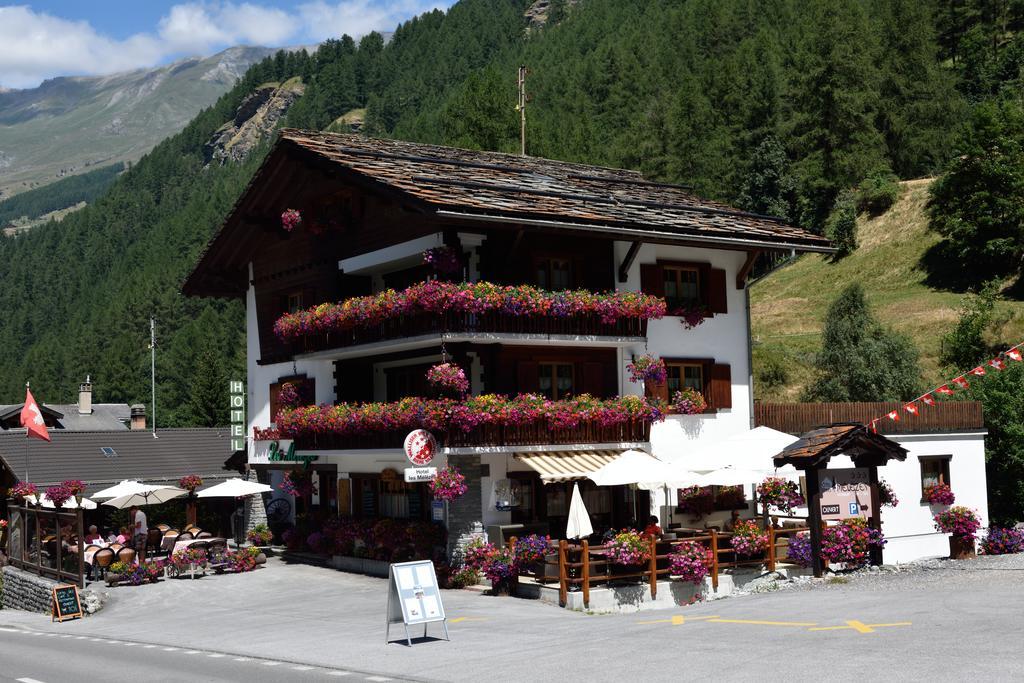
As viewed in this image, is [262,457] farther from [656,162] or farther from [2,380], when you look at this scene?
[2,380]

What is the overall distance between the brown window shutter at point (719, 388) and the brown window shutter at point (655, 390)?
1528 millimetres

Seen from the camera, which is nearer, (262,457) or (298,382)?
(298,382)

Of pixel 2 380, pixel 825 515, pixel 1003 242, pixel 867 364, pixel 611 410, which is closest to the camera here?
pixel 825 515

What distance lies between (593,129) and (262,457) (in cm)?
8044

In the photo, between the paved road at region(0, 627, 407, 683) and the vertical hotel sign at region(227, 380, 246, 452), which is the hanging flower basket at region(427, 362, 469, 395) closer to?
the paved road at region(0, 627, 407, 683)

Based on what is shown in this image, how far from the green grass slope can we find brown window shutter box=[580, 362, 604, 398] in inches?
1105

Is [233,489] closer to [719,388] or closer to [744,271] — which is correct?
[719,388]

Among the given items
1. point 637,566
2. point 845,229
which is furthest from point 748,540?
point 845,229

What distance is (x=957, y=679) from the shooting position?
13.8 metres

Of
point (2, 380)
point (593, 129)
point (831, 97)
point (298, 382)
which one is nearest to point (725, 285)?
point (298, 382)

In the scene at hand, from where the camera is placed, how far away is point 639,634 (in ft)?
62.8

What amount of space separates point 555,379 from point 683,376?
4119 mm

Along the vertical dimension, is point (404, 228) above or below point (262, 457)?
above

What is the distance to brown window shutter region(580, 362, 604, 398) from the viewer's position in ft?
102
